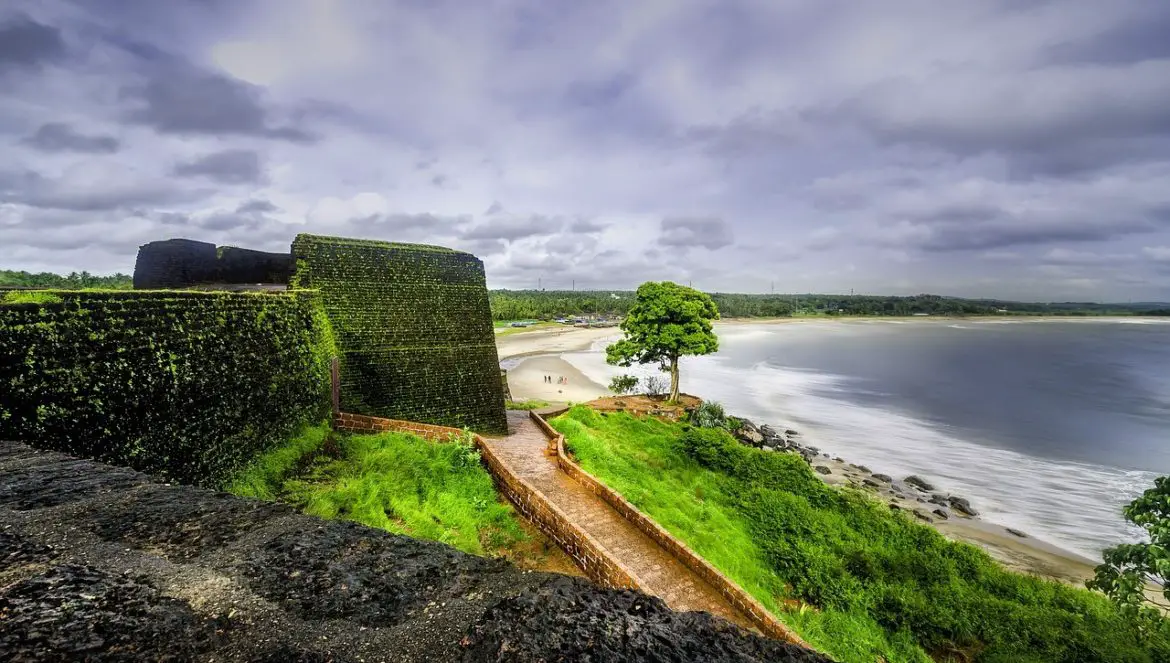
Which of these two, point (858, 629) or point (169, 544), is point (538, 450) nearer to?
point (858, 629)

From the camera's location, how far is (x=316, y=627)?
1854 mm

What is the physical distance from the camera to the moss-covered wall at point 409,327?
12.9 meters

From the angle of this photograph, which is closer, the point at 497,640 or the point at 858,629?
the point at 497,640

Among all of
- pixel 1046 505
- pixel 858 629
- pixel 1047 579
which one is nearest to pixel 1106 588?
pixel 858 629

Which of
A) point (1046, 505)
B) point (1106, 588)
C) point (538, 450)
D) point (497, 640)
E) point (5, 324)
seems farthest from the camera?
point (1046, 505)

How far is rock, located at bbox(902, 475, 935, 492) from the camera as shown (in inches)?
787

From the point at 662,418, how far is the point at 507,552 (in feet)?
49.7

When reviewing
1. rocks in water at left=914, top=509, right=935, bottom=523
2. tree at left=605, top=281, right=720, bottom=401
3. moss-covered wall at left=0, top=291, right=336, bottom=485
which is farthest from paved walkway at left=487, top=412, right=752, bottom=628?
tree at left=605, top=281, right=720, bottom=401

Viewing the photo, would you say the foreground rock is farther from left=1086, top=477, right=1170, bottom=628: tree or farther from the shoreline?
the shoreline

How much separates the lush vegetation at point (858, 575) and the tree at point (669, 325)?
923 centimetres

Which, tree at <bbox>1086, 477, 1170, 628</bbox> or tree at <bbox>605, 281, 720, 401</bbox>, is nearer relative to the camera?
tree at <bbox>1086, 477, 1170, 628</bbox>

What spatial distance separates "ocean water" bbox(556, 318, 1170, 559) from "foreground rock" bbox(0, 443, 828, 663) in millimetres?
20749

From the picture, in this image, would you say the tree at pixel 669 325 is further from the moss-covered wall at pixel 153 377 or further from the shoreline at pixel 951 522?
the moss-covered wall at pixel 153 377

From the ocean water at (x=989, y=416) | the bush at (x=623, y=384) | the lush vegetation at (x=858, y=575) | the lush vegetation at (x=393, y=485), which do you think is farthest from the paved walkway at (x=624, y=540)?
the bush at (x=623, y=384)
